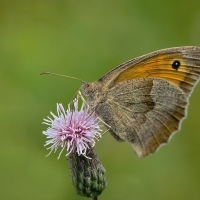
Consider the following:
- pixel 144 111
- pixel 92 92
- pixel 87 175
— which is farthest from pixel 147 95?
pixel 87 175

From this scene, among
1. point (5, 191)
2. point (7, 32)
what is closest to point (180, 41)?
point (7, 32)

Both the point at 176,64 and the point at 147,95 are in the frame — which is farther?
the point at 147,95

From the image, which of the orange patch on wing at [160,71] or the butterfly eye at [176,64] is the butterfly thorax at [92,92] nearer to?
the orange patch on wing at [160,71]

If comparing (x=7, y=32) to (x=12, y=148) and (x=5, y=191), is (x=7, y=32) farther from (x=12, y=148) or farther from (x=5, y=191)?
(x=5, y=191)

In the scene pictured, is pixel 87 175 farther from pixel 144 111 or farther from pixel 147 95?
pixel 147 95

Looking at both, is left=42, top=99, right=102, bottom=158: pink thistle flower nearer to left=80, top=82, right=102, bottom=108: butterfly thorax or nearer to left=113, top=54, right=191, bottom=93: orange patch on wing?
left=80, top=82, right=102, bottom=108: butterfly thorax

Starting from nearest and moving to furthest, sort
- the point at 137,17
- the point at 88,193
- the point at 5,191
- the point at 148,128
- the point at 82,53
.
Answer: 1. the point at 88,193
2. the point at 148,128
3. the point at 5,191
4. the point at 82,53
5. the point at 137,17
